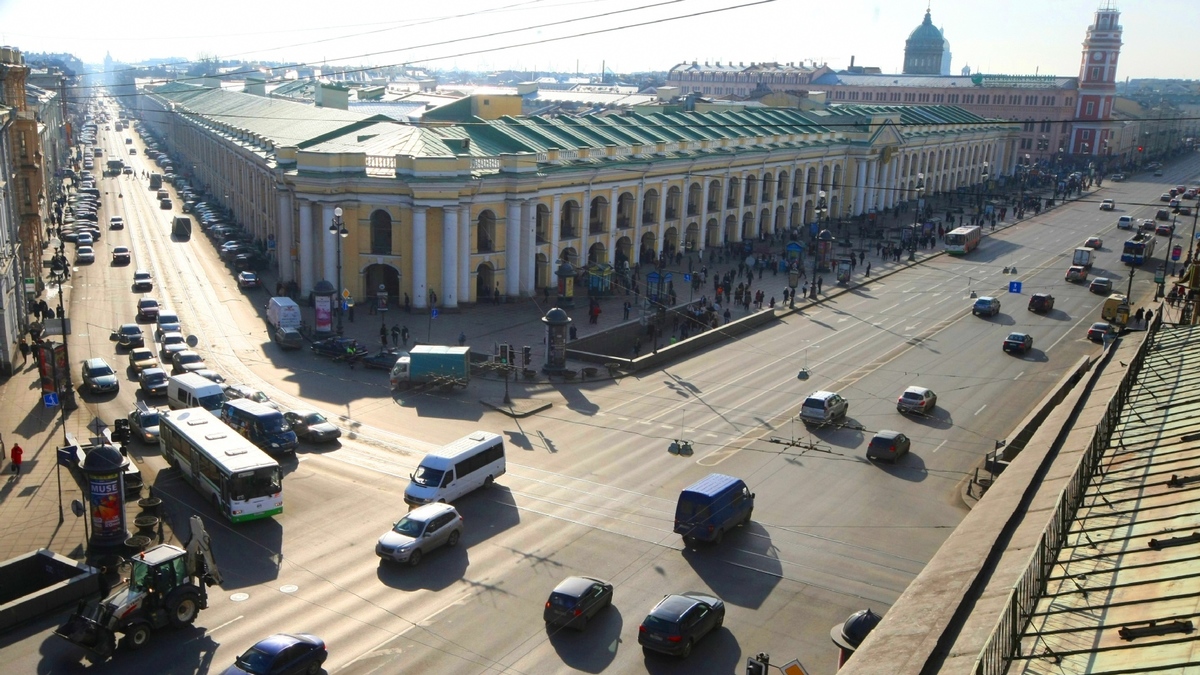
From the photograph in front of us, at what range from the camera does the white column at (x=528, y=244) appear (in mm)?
55062

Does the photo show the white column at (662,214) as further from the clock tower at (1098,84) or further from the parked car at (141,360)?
the clock tower at (1098,84)

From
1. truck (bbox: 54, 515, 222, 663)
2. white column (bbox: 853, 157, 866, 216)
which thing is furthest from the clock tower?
truck (bbox: 54, 515, 222, 663)

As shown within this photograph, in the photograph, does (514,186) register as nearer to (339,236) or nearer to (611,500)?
(339,236)

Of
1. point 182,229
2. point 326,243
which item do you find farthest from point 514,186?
point 182,229

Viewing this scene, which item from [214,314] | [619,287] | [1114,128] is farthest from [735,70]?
[214,314]

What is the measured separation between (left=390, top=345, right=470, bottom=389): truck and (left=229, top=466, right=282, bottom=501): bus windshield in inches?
501

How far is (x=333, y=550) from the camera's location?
25.2m

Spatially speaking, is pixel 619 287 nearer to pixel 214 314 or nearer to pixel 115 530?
pixel 214 314

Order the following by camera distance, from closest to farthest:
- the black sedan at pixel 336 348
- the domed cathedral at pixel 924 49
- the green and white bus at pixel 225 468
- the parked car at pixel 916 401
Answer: the green and white bus at pixel 225 468
the parked car at pixel 916 401
the black sedan at pixel 336 348
the domed cathedral at pixel 924 49

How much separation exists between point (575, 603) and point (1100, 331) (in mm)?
37929

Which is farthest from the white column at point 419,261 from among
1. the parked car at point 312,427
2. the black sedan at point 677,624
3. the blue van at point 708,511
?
the black sedan at point 677,624

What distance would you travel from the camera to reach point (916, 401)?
121 feet

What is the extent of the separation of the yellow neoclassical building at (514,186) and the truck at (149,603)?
Answer: 25609mm

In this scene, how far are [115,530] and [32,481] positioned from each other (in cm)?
651
